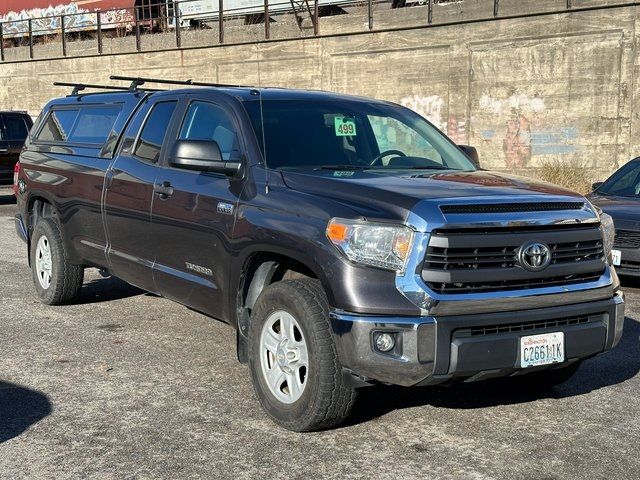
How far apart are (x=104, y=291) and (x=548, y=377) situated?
16.1 ft

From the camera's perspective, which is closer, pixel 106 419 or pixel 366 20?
pixel 106 419

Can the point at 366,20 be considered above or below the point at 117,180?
above

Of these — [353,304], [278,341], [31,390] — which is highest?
[353,304]

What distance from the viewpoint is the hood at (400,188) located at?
418 cm

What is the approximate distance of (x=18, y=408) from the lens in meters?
4.88

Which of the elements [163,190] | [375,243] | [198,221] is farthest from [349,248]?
[163,190]

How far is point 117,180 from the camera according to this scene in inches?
252

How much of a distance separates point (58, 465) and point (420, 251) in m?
2.06

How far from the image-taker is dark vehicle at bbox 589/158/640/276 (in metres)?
8.71

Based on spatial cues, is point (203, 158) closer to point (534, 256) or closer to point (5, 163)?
point (534, 256)

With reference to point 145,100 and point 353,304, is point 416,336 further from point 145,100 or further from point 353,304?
point 145,100

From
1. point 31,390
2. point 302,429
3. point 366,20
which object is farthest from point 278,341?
point 366,20

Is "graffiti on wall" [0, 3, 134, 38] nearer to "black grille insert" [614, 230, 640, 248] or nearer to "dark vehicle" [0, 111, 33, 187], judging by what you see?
"dark vehicle" [0, 111, 33, 187]

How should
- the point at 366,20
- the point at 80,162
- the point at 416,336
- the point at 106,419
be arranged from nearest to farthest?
the point at 416,336 → the point at 106,419 → the point at 80,162 → the point at 366,20
